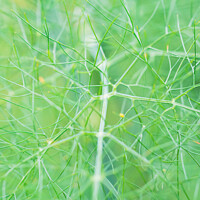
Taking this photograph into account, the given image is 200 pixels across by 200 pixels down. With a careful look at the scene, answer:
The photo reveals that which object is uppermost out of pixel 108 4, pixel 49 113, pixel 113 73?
pixel 108 4

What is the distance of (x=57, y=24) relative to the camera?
119 centimetres

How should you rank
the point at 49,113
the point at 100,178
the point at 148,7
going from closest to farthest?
the point at 100,178 < the point at 148,7 < the point at 49,113

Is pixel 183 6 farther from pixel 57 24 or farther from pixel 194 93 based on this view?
pixel 57 24

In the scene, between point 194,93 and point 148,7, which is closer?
point 194,93

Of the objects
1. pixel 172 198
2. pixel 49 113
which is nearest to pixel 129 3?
pixel 49 113

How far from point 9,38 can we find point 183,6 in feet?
2.59

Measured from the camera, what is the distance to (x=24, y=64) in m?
1.19

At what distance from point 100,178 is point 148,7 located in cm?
92

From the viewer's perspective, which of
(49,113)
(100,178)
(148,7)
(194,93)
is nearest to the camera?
(100,178)

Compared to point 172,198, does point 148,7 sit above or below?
above

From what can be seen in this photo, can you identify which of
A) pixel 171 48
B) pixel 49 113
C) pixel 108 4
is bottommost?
pixel 49 113

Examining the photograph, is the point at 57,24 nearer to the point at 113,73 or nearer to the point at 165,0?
the point at 113,73

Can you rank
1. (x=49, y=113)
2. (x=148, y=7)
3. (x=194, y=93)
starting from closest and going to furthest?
(x=194, y=93) → (x=148, y=7) → (x=49, y=113)

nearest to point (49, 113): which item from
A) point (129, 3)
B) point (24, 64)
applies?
point (24, 64)
